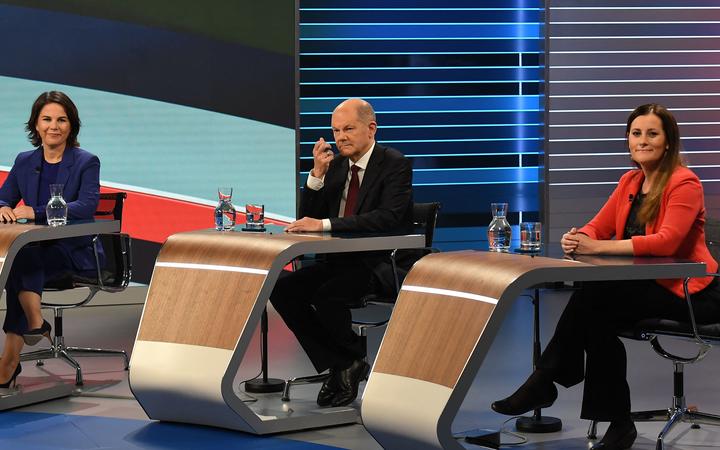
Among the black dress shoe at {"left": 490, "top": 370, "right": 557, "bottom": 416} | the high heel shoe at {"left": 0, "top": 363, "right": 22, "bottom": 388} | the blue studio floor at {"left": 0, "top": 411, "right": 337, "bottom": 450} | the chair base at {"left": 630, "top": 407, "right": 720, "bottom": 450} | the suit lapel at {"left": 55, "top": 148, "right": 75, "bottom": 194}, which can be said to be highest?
the suit lapel at {"left": 55, "top": 148, "right": 75, "bottom": 194}

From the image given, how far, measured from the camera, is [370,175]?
16.2ft

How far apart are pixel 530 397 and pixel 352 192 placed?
1.51 m

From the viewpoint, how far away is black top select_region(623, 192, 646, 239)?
4.20 meters

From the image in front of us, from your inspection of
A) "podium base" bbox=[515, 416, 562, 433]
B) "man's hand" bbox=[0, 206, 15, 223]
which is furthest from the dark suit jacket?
"man's hand" bbox=[0, 206, 15, 223]

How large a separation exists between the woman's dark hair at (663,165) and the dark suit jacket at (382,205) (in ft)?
3.40

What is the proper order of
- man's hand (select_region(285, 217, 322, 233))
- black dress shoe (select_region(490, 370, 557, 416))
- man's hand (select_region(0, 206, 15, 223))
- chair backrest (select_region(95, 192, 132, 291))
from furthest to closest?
chair backrest (select_region(95, 192, 132, 291)), man's hand (select_region(0, 206, 15, 223)), man's hand (select_region(285, 217, 322, 233)), black dress shoe (select_region(490, 370, 557, 416))

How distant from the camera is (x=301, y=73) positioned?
8305mm

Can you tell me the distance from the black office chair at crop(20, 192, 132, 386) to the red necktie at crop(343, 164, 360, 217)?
1091 millimetres

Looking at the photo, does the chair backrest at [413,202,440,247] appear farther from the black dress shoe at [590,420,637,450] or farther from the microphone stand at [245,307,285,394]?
the black dress shoe at [590,420,637,450]

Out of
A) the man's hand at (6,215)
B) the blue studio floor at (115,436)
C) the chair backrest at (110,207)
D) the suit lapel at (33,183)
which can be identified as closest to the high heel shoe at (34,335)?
the blue studio floor at (115,436)

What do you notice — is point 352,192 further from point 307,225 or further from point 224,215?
point 224,215

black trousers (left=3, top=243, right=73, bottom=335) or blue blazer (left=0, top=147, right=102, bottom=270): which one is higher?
blue blazer (left=0, top=147, right=102, bottom=270)

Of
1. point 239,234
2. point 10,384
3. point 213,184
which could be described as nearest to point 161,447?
point 239,234

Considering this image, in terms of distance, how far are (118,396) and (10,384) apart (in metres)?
0.48
